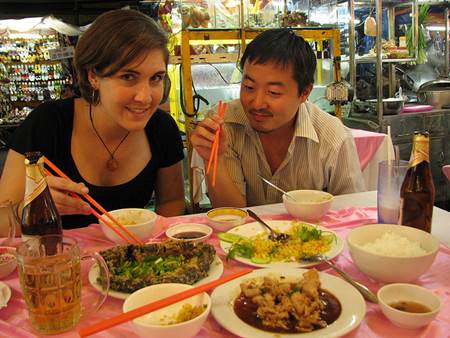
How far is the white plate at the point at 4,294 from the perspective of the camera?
104 centimetres

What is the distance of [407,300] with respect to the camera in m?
0.99

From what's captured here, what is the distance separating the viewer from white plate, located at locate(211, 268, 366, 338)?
2.87 ft

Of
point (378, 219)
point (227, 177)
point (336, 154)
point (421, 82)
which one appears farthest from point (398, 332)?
point (421, 82)

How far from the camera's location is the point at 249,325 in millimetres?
908

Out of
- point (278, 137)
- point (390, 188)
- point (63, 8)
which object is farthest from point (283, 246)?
point (63, 8)

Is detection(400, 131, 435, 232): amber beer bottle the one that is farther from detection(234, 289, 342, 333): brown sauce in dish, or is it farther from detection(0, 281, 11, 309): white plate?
detection(0, 281, 11, 309): white plate

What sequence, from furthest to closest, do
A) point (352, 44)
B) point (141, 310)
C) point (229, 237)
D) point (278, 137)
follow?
point (352, 44)
point (278, 137)
point (229, 237)
point (141, 310)

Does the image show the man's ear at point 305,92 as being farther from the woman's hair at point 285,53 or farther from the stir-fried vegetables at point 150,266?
the stir-fried vegetables at point 150,266

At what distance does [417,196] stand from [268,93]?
884mm

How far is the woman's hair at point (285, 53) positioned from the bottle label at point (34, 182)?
120 cm

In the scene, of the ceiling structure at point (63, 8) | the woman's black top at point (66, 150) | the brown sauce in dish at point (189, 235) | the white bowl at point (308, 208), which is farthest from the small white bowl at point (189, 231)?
the ceiling structure at point (63, 8)

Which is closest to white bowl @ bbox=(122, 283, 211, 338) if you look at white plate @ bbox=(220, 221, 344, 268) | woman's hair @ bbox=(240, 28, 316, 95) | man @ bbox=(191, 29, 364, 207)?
white plate @ bbox=(220, 221, 344, 268)

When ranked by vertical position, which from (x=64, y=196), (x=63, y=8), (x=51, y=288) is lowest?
(x=51, y=288)

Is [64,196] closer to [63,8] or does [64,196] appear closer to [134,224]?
[134,224]
